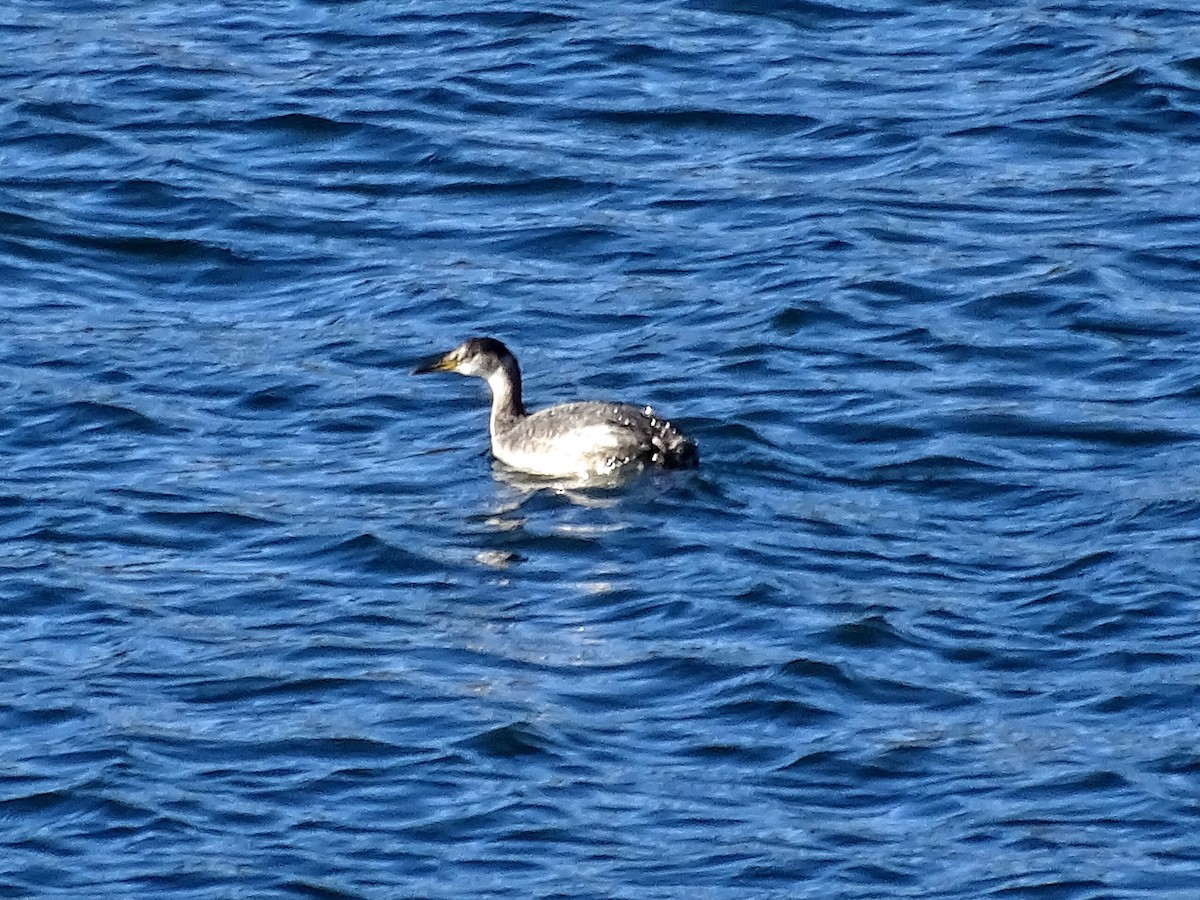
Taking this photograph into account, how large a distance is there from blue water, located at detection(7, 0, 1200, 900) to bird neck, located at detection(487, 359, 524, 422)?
1.10ft

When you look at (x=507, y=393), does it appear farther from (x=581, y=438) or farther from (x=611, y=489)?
(x=611, y=489)

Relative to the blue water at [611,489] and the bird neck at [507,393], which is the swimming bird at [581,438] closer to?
the bird neck at [507,393]

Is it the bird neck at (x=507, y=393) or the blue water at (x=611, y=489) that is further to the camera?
the bird neck at (x=507, y=393)

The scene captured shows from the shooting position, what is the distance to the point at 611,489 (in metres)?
14.0

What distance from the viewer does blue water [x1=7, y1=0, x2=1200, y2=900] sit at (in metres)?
10.4

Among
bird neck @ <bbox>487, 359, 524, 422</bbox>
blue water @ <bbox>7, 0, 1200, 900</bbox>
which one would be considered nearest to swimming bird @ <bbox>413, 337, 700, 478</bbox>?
bird neck @ <bbox>487, 359, 524, 422</bbox>

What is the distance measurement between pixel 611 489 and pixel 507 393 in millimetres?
1067

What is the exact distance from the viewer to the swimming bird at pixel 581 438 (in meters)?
13.9

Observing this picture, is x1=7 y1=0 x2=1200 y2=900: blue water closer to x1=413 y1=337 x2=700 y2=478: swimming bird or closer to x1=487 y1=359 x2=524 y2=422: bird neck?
x1=413 y1=337 x2=700 y2=478: swimming bird

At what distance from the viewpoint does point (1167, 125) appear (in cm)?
1897

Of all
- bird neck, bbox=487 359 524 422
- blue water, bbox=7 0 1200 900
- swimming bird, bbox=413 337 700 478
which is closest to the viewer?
blue water, bbox=7 0 1200 900

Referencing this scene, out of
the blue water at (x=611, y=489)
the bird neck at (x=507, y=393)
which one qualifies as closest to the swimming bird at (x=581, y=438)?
the bird neck at (x=507, y=393)

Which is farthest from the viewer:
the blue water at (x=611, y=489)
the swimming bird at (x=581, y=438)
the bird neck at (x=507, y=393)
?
the bird neck at (x=507, y=393)

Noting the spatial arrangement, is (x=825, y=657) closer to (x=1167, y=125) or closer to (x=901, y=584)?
(x=901, y=584)
